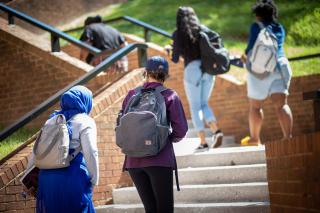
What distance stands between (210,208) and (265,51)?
7.55 feet

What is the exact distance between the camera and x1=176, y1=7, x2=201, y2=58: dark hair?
7652mm

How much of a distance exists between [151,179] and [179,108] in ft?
2.11

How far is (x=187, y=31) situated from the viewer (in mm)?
7629

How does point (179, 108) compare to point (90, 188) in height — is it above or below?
above

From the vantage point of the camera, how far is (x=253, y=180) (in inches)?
262

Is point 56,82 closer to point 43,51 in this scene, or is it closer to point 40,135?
point 43,51

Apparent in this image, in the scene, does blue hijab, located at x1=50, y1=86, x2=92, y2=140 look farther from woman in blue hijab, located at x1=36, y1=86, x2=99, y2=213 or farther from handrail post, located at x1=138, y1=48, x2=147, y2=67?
handrail post, located at x1=138, y1=48, x2=147, y2=67

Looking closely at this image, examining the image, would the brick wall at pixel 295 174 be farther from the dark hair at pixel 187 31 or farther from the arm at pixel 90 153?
the dark hair at pixel 187 31

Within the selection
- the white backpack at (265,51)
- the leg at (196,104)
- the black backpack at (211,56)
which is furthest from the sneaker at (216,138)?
the white backpack at (265,51)

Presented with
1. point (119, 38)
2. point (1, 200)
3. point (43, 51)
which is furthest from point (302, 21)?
point (1, 200)

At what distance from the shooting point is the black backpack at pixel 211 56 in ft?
25.0

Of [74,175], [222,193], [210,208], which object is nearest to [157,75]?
[74,175]

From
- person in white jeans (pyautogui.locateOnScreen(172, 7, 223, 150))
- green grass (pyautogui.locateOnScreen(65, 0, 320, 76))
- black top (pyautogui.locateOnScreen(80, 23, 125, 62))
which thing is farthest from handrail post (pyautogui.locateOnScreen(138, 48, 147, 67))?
green grass (pyautogui.locateOnScreen(65, 0, 320, 76))

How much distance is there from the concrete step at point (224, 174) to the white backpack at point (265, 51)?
1.39 m
